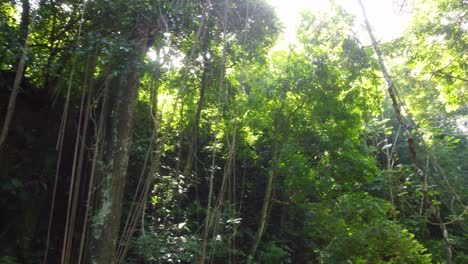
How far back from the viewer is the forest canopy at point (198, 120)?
3.55 m

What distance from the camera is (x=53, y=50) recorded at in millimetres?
4371

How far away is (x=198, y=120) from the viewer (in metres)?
5.78

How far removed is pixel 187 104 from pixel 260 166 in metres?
2.37

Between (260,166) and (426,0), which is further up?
(426,0)

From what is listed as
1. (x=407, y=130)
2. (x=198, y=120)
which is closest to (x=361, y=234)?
(x=407, y=130)

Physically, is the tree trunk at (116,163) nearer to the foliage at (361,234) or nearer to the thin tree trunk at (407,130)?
the thin tree trunk at (407,130)

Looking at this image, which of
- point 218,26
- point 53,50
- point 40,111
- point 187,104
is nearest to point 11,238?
point 40,111

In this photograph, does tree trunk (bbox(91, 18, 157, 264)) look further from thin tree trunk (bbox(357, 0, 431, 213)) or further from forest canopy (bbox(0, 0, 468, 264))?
thin tree trunk (bbox(357, 0, 431, 213))

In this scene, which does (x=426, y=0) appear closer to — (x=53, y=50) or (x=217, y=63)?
(x=217, y=63)

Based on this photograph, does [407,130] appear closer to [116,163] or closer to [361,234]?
[361,234]

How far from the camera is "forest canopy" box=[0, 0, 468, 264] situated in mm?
3549

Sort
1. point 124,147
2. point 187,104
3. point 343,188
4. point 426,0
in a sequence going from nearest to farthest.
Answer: point 124,147 < point 426,0 < point 187,104 < point 343,188

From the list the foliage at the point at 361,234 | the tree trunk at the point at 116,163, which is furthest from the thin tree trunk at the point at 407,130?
the tree trunk at the point at 116,163

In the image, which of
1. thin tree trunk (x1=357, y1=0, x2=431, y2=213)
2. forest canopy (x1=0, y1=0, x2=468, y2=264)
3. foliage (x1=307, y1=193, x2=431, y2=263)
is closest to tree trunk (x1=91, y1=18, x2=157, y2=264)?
forest canopy (x1=0, y1=0, x2=468, y2=264)
